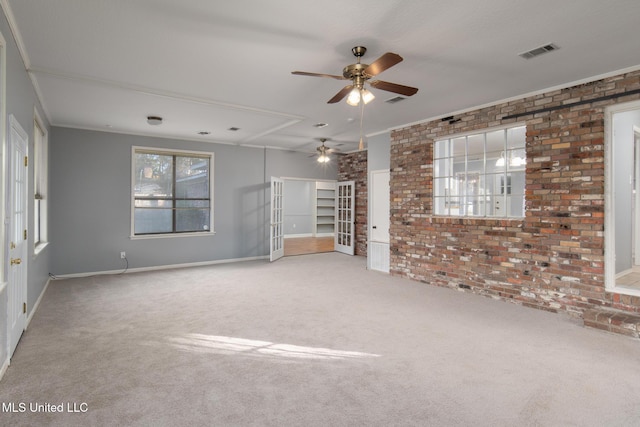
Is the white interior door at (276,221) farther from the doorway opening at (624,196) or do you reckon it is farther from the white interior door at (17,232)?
the doorway opening at (624,196)

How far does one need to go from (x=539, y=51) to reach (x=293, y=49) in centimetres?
224

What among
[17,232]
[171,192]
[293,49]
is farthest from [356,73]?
[171,192]

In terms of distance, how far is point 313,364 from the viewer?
105 inches

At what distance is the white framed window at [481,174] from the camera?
482cm

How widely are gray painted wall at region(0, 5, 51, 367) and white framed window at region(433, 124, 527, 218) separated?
5.00 m

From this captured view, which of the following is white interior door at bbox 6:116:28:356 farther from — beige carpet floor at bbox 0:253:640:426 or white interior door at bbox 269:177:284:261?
white interior door at bbox 269:177:284:261

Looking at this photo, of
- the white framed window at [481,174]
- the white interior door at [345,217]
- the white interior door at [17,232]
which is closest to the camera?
the white interior door at [17,232]

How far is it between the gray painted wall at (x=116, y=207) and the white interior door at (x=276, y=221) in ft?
1.61

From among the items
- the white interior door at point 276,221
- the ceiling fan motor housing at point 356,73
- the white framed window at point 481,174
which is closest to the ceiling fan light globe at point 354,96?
the ceiling fan motor housing at point 356,73

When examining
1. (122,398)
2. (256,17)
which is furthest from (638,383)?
(256,17)

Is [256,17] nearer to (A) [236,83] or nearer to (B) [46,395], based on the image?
(A) [236,83]

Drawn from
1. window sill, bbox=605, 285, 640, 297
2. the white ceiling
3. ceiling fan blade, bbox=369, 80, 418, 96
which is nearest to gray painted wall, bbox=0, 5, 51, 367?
the white ceiling

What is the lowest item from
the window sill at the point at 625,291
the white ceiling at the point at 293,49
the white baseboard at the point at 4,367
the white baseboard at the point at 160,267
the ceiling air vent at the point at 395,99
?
the white baseboard at the point at 4,367

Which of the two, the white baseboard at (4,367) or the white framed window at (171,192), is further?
the white framed window at (171,192)
